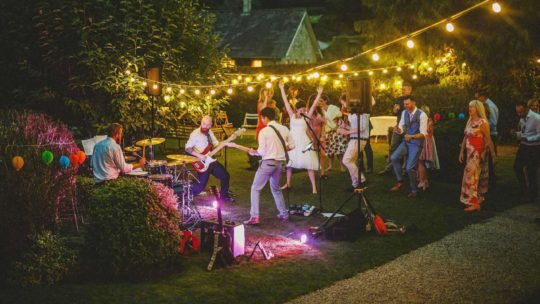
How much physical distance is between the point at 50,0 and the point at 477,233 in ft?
36.9

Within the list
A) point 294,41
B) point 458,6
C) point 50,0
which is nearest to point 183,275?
point 50,0

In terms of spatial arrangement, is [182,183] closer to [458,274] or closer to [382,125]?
[458,274]

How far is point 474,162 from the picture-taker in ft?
32.1

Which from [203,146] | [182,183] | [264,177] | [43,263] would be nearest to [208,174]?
[203,146]

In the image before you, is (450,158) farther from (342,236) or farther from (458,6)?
(458,6)

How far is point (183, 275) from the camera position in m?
6.74

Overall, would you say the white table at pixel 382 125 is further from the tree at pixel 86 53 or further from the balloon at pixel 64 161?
the balloon at pixel 64 161

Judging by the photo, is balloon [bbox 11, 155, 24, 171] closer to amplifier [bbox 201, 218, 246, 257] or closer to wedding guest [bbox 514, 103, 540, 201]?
amplifier [bbox 201, 218, 246, 257]

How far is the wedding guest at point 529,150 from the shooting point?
9805 mm

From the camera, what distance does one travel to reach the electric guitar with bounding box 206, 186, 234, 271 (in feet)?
23.1

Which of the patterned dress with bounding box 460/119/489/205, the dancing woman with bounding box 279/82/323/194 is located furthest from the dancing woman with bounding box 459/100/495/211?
the dancing woman with bounding box 279/82/323/194

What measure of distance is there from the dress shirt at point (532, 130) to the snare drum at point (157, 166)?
5.96 metres

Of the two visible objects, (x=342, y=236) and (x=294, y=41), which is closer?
(x=342, y=236)

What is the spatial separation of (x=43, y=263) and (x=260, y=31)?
1322 inches
